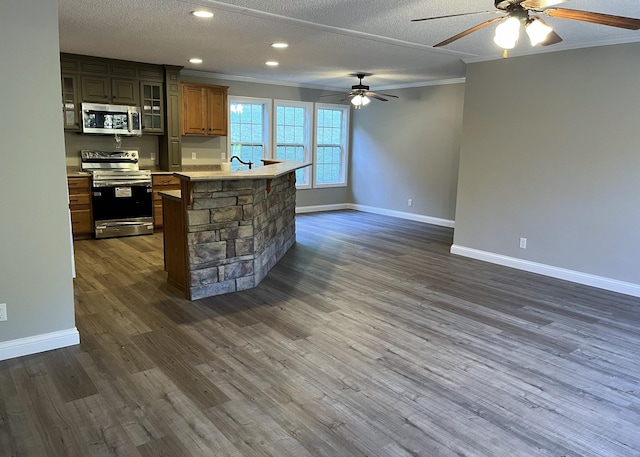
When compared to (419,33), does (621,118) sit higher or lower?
lower

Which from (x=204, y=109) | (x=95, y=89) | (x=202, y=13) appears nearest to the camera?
(x=202, y=13)

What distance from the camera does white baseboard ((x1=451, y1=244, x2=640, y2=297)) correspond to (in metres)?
4.70

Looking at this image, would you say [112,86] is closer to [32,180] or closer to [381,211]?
[32,180]

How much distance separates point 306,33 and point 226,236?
2.10 metres

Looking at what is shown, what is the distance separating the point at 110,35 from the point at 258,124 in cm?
378

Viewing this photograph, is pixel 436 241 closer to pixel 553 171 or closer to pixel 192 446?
pixel 553 171

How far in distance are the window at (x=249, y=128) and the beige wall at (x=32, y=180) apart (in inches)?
199

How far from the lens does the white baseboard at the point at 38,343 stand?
2.98 m

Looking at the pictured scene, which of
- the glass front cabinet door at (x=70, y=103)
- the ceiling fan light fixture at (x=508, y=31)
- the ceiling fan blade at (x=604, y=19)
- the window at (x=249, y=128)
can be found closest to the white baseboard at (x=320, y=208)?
the window at (x=249, y=128)

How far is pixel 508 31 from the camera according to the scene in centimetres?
274

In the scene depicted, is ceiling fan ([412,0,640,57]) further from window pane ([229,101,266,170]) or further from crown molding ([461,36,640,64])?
window pane ([229,101,266,170])

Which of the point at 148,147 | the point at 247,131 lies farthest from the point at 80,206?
the point at 247,131

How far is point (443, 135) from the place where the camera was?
809 cm

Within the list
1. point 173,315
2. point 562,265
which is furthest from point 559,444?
point 562,265
